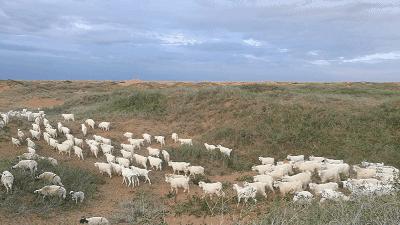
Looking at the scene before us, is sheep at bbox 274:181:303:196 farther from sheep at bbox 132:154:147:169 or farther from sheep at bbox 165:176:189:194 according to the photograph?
sheep at bbox 132:154:147:169

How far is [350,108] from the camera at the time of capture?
2408 centimetres

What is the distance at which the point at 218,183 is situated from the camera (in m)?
13.7

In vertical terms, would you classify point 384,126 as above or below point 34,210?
above

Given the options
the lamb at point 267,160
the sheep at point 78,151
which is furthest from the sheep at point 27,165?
the lamb at point 267,160

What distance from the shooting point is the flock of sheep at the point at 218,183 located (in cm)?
1273

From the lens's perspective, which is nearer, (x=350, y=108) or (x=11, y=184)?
(x=11, y=184)

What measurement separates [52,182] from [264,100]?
14935 millimetres

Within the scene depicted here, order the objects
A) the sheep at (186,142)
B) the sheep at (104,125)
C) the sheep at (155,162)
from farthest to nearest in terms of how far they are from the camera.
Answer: the sheep at (104,125), the sheep at (186,142), the sheep at (155,162)

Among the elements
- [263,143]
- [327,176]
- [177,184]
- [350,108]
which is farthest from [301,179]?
[350,108]

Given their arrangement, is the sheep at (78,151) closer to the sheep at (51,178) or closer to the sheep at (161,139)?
the sheep at (51,178)

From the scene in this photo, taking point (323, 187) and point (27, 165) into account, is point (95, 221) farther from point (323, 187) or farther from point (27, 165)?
point (323, 187)

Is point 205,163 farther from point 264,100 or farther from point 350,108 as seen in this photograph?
point 350,108

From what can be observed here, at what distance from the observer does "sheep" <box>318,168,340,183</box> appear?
1518cm

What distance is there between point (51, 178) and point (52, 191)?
106 centimetres
